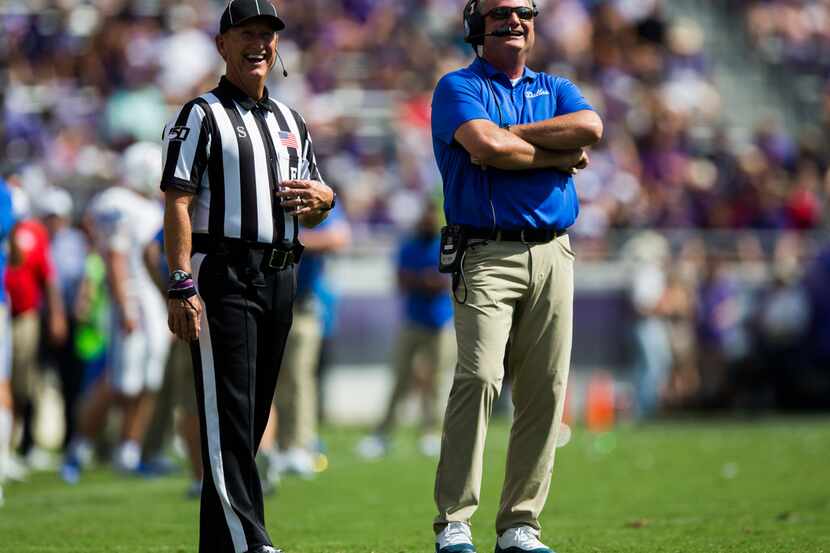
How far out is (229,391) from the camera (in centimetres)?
650

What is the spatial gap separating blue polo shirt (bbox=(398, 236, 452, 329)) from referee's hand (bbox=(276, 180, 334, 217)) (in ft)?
26.5

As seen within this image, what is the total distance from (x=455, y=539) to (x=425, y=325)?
836 cm

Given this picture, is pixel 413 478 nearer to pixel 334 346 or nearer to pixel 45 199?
pixel 45 199

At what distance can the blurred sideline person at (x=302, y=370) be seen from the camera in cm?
1222

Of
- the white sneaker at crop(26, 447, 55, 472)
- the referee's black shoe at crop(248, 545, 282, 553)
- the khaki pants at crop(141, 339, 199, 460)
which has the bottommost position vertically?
the white sneaker at crop(26, 447, 55, 472)

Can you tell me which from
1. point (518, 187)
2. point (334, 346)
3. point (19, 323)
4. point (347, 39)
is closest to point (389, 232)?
point (334, 346)

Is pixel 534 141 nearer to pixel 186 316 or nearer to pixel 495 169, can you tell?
pixel 495 169

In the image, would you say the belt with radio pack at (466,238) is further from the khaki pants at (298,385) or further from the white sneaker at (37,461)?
the white sneaker at (37,461)

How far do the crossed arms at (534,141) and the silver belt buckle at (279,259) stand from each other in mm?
952

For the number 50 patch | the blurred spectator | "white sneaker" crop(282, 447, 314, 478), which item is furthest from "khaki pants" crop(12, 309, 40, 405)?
the number 50 patch

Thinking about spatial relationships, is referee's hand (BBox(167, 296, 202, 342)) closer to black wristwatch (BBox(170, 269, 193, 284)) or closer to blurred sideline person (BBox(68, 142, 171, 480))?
black wristwatch (BBox(170, 269, 193, 284))

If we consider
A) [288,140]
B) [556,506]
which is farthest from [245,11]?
[556,506]

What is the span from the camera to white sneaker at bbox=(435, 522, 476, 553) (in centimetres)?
652

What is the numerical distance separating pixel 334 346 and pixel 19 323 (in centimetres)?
616
